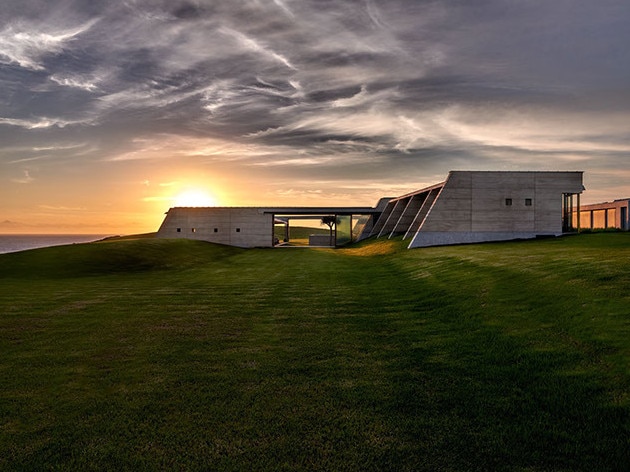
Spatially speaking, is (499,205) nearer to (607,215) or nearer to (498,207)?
(498,207)

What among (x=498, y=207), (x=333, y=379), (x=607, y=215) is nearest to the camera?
(x=333, y=379)

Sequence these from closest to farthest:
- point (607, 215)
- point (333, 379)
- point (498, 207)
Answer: point (333, 379) < point (498, 207) < point (607, 215)

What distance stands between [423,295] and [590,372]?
8.08 metres

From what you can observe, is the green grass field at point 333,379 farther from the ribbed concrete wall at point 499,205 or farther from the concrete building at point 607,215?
the concrete building at point 607,215

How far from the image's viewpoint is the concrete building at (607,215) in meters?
44.1

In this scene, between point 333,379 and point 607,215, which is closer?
point 333,379

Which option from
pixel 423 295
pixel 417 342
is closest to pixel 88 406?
pixel 417 342

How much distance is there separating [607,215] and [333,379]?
57.8 m

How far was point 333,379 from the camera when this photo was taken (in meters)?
6.93

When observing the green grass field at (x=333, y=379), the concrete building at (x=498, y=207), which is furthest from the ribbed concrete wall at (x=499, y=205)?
the green grass field at (x=333, y=379)

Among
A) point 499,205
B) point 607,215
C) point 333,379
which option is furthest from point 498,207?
point 333,379

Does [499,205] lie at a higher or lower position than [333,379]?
higher

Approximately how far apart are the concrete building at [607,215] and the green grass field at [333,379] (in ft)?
114

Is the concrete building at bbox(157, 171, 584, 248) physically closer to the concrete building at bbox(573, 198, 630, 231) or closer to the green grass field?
the concrete building at bbox(573, 198, 630, 231)
